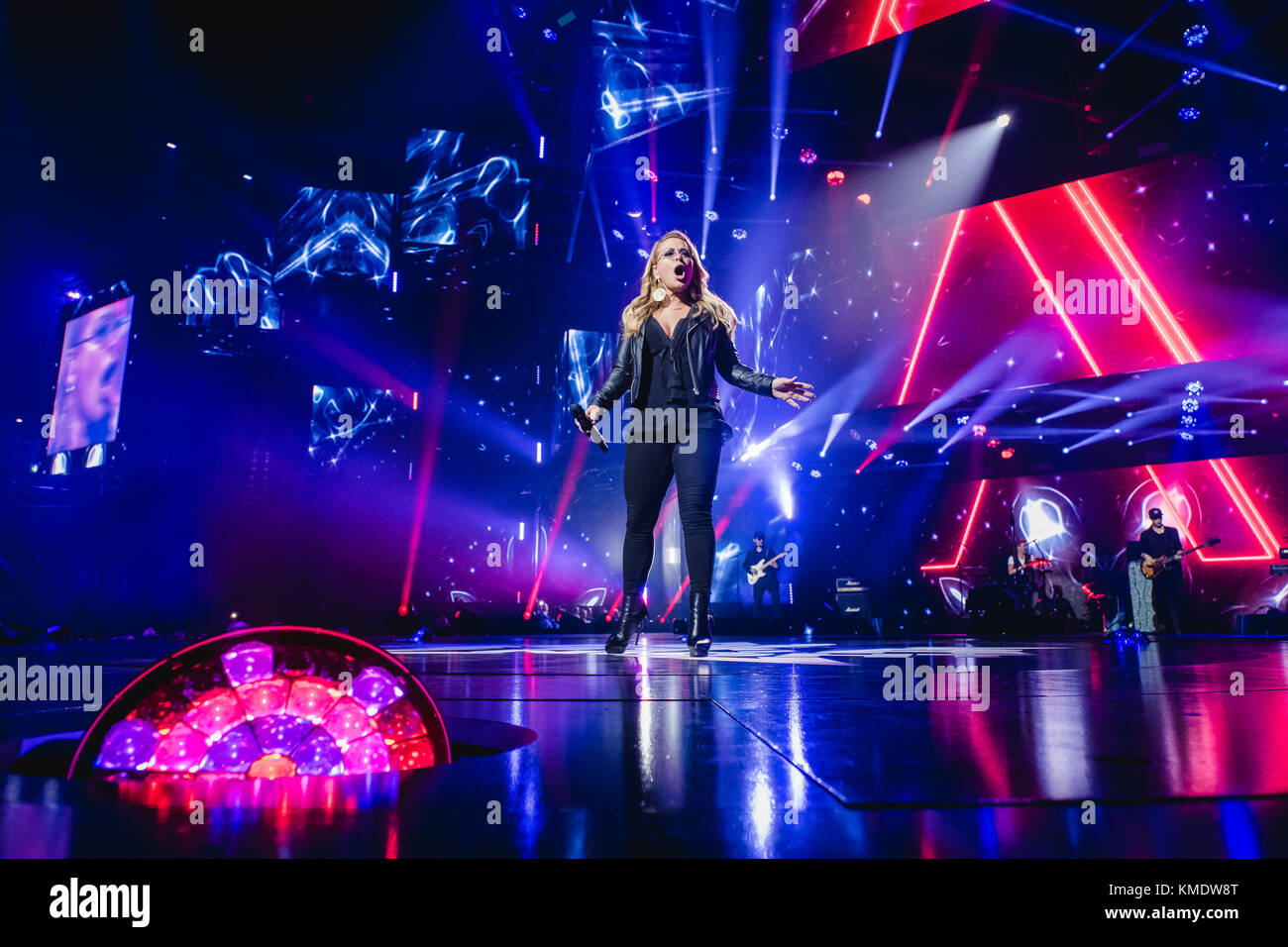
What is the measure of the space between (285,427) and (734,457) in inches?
244

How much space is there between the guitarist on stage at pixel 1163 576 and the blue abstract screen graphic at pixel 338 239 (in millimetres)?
9570

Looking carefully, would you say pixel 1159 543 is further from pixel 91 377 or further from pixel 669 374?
pixel 91 377

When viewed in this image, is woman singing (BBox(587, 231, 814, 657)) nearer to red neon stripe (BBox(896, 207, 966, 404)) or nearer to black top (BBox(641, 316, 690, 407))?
black top (BBox(641, 316, 690, 407))

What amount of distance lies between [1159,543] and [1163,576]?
14.3 inches

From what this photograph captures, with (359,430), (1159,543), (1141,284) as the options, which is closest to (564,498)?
(359,430)

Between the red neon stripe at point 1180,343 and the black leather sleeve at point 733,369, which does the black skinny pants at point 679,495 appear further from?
the red neon stripe at point 1180,343

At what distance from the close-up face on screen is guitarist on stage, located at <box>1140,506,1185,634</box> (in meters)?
0.06

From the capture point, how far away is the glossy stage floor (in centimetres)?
59

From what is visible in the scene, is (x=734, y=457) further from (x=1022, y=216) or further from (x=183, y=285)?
(x=183, y=285)

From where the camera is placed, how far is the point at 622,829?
2.06 feet

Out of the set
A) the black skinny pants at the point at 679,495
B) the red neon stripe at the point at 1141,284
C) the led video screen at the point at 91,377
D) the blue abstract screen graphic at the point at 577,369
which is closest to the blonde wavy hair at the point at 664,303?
the black skinny pants at the point at 679,495

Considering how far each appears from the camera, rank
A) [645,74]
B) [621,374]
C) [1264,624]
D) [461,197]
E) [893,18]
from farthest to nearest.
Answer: [461,197], [1264,624], [645,74], [893,18], [621,374]

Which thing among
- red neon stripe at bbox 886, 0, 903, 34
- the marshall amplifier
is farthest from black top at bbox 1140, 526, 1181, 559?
red neon stripe at bbox 886, 0, 903, 34

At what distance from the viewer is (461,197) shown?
9352 mm
